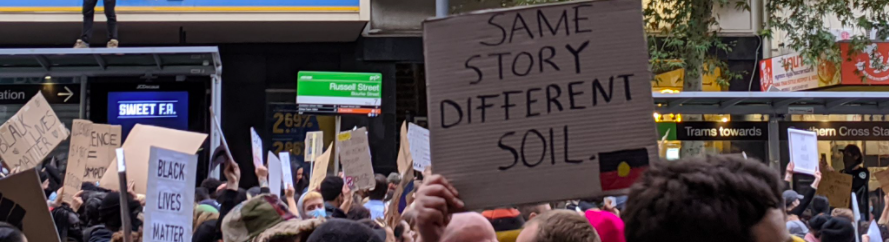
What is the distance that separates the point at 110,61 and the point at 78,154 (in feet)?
13.8

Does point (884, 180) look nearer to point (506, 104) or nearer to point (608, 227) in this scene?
point (608, 227)

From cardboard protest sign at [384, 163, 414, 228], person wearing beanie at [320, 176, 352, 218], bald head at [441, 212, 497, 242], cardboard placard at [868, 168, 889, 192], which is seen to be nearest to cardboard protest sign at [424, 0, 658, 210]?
bald head at [441, 212, 497, 242]

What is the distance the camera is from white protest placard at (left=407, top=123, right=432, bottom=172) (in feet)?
30.8

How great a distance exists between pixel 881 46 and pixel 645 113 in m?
16.3

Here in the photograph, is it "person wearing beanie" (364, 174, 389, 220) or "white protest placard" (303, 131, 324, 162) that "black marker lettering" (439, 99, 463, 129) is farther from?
"white protest placard" (303, 131, 324, 162)

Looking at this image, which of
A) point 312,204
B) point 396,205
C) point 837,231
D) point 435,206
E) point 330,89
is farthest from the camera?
point 330,89

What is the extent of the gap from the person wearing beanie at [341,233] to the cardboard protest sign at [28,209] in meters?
1.12

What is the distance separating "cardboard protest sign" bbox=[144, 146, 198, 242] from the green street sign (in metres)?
13.6

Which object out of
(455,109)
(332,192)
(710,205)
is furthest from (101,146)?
(710,205)

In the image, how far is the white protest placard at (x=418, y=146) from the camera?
9.40 meters

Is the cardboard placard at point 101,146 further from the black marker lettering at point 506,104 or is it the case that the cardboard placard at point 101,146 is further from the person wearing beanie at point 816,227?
the black marker lettering at point 506,104

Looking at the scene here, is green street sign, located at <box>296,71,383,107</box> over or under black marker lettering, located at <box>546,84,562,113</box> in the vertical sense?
over

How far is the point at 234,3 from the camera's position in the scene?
60.5ft

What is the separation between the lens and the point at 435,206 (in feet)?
9.70
